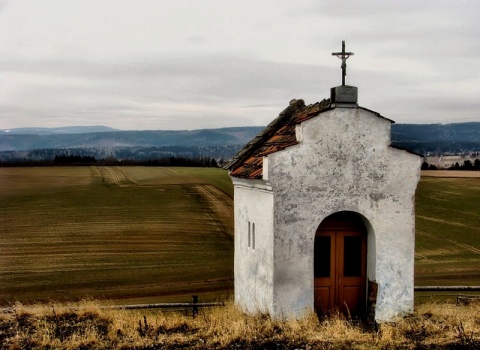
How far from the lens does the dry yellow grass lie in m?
9.72

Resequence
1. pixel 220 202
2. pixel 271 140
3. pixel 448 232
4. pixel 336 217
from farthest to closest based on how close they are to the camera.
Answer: pixel 220 202
pixel 448 232
pixel 271 140
pixel 336 217

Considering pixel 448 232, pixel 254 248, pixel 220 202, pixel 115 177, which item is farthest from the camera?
pixel 115 177

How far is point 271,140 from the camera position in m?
13.7

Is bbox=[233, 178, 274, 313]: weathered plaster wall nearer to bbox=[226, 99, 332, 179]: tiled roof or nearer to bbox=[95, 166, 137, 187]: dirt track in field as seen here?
bbox=[226, 99, 332, 179]: tiled roof

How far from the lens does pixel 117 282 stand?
88.1 ft

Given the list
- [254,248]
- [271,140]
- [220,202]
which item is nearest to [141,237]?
[220,202]

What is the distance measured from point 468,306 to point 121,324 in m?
8.37

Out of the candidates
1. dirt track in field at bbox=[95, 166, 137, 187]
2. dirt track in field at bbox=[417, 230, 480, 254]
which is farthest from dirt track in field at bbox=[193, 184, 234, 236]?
dirt track in field at bbox=[417, 230, 480, 254]

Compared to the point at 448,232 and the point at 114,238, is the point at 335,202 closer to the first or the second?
the point at 114,238

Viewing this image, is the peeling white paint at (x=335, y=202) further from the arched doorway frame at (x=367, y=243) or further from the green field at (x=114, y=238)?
the green field at (x=114, y=238)

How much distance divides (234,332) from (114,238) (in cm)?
2625

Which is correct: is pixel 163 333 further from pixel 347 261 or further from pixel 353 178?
pixel 353 178

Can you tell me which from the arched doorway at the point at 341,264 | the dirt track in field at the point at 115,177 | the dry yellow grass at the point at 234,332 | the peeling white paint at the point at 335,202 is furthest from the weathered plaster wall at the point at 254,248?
the dirt track in field at the point at 115,177

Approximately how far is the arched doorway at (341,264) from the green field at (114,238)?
12.5m
